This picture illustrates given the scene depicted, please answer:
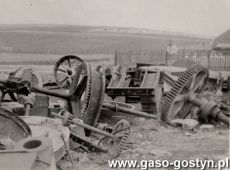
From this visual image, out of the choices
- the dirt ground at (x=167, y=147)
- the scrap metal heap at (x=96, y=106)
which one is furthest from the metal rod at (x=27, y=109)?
the dirt ground at (x=167, y=147)

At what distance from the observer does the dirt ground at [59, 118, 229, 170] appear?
4.42m

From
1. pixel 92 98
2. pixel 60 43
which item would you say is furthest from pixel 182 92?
pixel 60 43

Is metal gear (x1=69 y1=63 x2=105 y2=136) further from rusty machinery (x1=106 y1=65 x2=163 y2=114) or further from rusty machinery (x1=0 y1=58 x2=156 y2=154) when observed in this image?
rusty machinery (x1=106 y1=65 x2=163 y2=114)

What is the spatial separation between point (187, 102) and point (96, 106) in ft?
5.21

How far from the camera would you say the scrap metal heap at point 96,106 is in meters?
3.78

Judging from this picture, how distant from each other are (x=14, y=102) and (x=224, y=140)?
339 cm

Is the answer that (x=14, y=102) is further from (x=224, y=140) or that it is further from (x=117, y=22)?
(x=224, y=140)

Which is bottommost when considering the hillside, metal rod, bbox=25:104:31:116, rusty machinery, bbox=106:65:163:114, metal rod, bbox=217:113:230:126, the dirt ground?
the dirt ground

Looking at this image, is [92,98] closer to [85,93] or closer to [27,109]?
[85,93]

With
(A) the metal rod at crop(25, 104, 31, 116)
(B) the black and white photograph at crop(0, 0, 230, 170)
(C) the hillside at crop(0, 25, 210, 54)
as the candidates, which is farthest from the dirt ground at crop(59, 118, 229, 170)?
(C) the hillside at crop(0, 25, 210, 54)

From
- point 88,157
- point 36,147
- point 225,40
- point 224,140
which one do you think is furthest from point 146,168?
point 225,40

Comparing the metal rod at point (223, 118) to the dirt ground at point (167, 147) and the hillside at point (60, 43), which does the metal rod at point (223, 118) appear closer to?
the dirt ground at point (167, 147)

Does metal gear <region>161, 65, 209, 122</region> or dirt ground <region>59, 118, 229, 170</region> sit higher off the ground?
metal gear <region>161, 65, 209, 122</region>

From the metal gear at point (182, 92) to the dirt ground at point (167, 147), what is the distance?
0.93 ft
